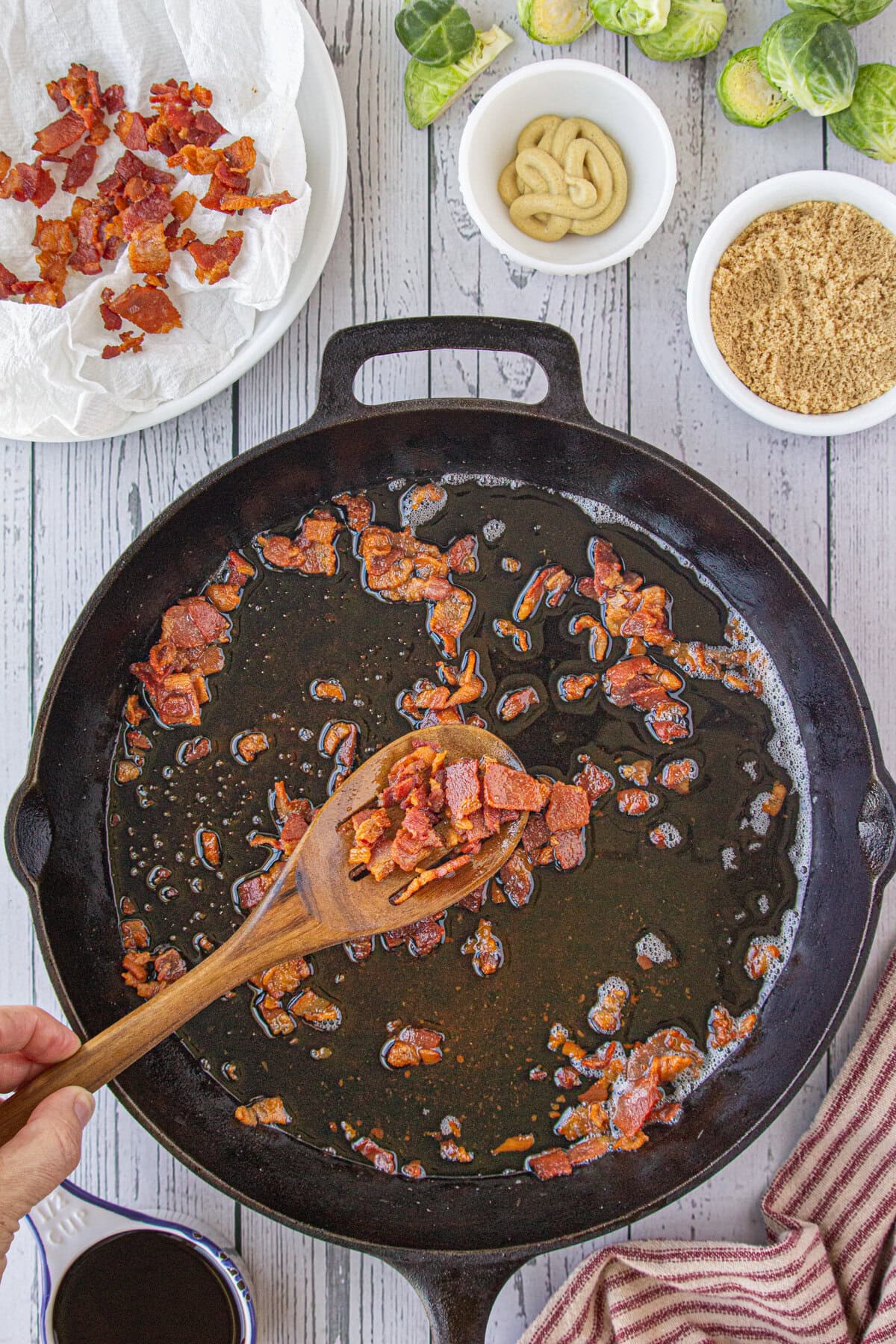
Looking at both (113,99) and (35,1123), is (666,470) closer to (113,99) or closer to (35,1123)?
(113,99)

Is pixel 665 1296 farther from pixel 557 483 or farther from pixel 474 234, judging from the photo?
pixel 474 234

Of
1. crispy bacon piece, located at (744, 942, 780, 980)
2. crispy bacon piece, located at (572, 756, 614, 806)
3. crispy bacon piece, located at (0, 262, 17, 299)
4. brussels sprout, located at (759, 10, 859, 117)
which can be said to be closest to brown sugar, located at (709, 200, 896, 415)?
brussels sprout, located at (759, 10, 859, 117)

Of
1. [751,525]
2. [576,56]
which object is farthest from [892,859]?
[576,56]

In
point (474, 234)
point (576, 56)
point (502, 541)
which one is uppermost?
point (576, 56)

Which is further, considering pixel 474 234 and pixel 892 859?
pixel 474 234

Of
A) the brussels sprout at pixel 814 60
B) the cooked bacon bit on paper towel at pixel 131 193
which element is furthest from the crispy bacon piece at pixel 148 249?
the brussels sprout at pixel 814 60

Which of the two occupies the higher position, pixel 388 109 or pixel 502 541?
pixel 388 109

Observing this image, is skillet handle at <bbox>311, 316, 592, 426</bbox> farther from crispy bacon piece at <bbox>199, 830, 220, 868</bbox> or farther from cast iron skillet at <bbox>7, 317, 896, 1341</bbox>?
crispy bacon piece at <bbox>199, 830, 220, 868</bbox>
